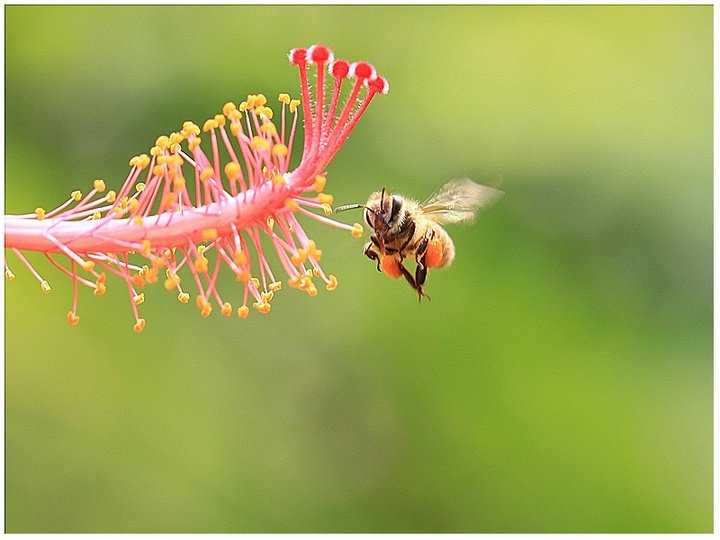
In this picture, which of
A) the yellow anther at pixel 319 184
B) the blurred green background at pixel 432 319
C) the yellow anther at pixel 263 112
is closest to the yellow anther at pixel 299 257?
the yellow anther at pixel 319 184

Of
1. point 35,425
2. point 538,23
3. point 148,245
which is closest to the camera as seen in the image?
point 148,245

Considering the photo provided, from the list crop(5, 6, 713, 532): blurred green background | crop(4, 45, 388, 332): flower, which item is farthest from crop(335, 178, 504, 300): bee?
crop(5, 6, 713, 532): blurred green background

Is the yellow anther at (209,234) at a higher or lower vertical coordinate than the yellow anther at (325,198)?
lower

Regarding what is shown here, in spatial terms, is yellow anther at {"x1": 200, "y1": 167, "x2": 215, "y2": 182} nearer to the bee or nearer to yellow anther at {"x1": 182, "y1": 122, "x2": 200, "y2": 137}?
yellow anther at {"x1": 182, "y1": 122, "x2": 200, "y2": 137}

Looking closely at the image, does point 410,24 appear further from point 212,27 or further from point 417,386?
point 417,386

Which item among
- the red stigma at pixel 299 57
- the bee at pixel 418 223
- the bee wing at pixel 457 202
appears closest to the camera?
the red stigma at pixel 299 57

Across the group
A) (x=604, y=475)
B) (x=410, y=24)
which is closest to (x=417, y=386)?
(x=604, y=475)

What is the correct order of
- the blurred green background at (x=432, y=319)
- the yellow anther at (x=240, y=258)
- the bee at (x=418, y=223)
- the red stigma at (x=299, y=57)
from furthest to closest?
1. the blurred green background at (x=432, y=319)
2. the bee at (x=418, y=223)
3. the red stigma at (x=299, y=57)
4. the yellow anther at (x=240, y=258)

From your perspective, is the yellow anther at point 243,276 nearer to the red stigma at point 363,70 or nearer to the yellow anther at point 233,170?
the yellow anther at point 233,170
